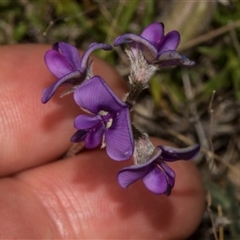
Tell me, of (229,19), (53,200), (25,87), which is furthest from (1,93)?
(229,19)

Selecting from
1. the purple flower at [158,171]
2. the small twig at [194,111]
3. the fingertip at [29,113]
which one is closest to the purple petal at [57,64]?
the purple flower at [158,171]

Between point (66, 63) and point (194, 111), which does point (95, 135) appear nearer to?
point (66, 63)

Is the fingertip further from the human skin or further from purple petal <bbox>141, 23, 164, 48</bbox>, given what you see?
purple petal <bbox>141, 23, 164, 48</bbox>

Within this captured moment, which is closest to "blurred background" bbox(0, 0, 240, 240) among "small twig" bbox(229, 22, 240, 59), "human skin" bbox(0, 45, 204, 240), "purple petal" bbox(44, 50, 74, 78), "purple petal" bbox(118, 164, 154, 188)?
"small twig" bbox(229, 22, 240, 59)

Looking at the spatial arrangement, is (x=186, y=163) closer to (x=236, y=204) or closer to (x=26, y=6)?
(x=236, y=204)

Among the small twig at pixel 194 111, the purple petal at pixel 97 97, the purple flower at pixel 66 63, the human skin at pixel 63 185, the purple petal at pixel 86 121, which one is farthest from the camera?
the small twig at pixel 194 111

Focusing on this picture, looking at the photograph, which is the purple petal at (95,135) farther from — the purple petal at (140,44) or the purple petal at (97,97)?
the purple petal at (140,44)
